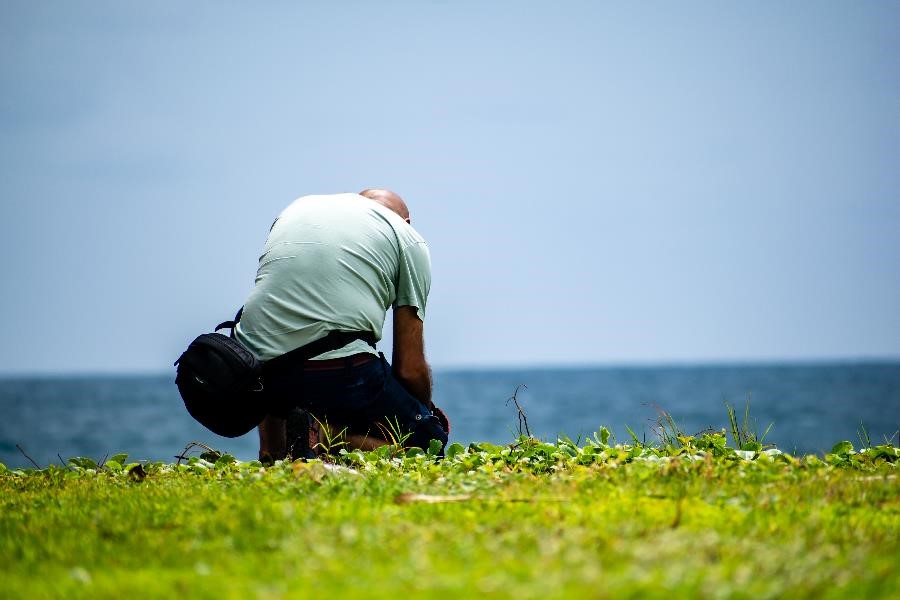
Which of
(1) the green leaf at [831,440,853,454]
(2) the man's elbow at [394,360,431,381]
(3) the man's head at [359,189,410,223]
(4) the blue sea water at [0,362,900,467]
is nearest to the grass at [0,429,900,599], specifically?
(1) the green leaf at [831,440,853,454]

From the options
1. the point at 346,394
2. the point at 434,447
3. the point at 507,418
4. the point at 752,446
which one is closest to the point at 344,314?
the point at 346,394

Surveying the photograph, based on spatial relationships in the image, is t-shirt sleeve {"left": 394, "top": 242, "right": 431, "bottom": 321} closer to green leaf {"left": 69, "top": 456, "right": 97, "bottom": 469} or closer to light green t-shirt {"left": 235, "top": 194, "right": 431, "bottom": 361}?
light green t-shirt {"left": 235, "top": 194, "right": 431, "bottom": 361}

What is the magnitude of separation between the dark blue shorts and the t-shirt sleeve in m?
0.39

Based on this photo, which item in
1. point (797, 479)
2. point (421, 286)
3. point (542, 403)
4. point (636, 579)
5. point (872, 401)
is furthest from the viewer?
point (542, 403)

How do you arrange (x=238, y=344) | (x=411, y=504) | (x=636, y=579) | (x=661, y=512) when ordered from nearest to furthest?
(x=636, y=579), (x=661, y=512), (x=411, y=504), (x=238, y=344)

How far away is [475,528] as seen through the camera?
3.70m

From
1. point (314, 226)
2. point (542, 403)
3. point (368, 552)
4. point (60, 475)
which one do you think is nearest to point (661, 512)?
point (368, 552)

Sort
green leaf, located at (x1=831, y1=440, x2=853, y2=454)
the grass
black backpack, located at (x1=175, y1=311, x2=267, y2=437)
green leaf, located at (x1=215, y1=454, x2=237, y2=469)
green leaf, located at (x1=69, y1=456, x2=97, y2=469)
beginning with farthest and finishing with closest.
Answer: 1. green leaf, located at (x1=69, y1=456, x2=97, y2=469)
2. green leaf, located at (x1=215, y1=454, x2=237, y2=469)
3. green leaf, located at (x1=831, y1=440, x2=853, y2=454)
4. black backpack, located at (x1=175, y1=311, x2=267, y2=437)
5. the grass

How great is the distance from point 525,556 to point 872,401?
63.7 m

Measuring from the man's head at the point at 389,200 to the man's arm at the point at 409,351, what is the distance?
849 millimetres

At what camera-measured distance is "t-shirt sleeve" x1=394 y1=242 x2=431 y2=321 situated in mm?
6430

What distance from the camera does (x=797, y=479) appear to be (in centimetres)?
491

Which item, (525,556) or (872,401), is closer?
(525,556)

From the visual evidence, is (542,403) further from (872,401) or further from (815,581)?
(815,581)
